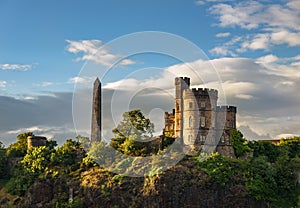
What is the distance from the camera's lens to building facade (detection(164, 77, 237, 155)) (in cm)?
8694

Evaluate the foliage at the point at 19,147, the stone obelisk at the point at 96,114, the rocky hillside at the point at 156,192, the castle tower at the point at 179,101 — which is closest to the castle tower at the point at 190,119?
the castle tower at the point at 179,101

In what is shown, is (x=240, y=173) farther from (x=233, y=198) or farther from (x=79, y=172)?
(x=79, y=172)

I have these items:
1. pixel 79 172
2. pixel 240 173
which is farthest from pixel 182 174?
pixel 79 172

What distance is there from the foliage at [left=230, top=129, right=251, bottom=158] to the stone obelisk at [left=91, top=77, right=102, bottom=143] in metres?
21.7

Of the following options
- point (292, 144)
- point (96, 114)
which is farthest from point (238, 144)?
point (96, 114)

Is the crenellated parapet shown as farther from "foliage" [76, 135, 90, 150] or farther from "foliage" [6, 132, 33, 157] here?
"foliage" [6, 132, 33, 157]

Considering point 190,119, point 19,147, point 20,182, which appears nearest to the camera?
point 190,119

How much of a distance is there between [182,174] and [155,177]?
3.76 m

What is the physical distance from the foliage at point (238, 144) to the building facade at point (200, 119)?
2.63 ft

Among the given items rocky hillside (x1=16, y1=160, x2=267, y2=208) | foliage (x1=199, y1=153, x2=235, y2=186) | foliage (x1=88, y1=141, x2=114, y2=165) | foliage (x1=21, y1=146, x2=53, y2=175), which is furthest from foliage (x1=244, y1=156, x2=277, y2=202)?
foliage (x1=21, y1=146, x2=53, y2=175)

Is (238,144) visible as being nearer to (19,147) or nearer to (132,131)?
(132,131)

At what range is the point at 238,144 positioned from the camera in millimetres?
88812

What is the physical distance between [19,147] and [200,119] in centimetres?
3346

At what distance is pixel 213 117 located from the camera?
289 ft
